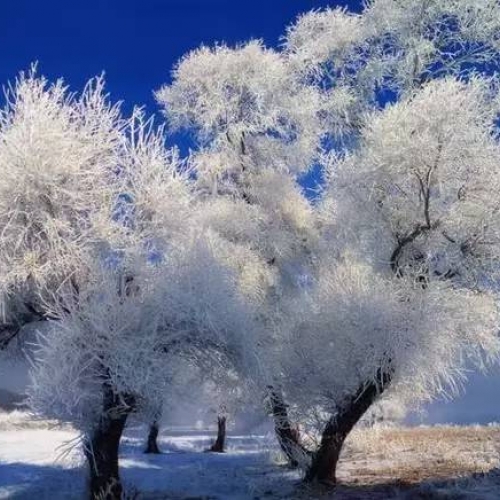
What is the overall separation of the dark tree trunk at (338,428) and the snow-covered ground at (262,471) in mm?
397

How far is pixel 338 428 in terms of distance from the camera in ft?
44.0

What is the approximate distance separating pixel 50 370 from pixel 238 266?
23.8 ft

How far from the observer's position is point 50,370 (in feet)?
32.3

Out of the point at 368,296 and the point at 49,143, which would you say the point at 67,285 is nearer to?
the point at 49,143

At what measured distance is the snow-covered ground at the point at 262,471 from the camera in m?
12.1

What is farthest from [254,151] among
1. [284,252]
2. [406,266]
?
[406,266]

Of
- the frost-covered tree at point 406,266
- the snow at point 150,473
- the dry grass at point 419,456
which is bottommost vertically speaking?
the snow at point 150,473

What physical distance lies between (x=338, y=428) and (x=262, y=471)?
10.8 ft

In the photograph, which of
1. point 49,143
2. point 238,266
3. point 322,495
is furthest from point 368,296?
point 49,143

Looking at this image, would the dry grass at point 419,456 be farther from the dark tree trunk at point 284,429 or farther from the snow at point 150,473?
the snow at point 150,473

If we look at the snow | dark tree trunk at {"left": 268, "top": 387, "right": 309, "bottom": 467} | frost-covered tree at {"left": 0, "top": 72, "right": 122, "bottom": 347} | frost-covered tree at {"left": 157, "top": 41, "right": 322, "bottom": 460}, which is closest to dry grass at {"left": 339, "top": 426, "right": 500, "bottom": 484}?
dark tree trunk at {"left": 268, "top": 387, "right": 309, "bottom": 467}

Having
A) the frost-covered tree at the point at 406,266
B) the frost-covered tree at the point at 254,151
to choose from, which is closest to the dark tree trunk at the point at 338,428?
the frost-covered tree at the point at 406,266

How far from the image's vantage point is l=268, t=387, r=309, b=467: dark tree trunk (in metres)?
13.8

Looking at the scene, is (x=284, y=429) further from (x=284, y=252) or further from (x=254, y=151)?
(x=254, y=151)
